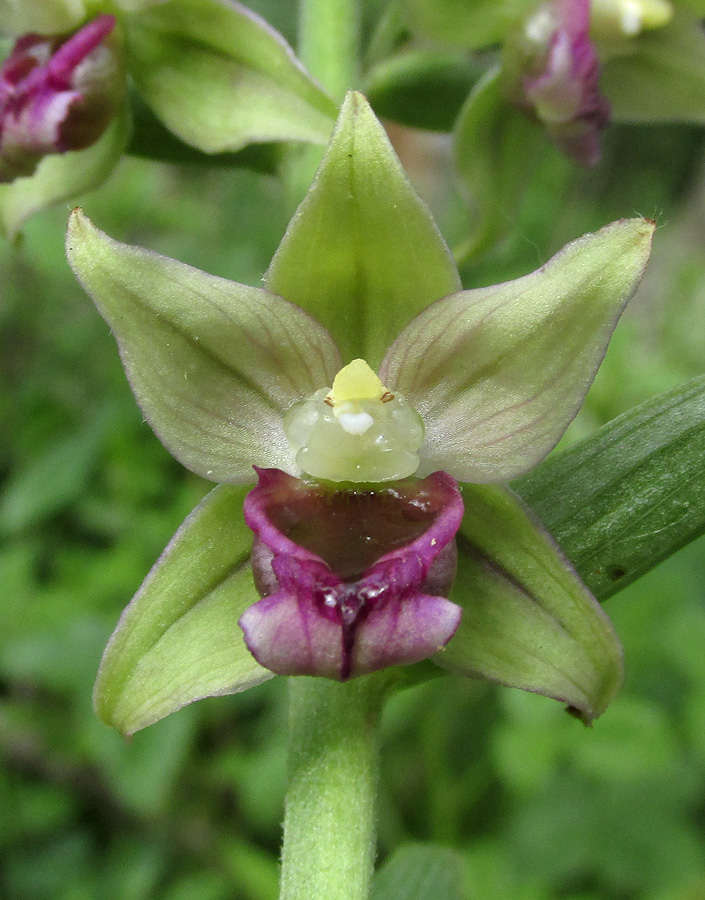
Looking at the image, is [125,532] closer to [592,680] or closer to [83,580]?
[83,580]

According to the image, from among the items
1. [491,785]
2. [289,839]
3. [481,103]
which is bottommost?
[491,785]

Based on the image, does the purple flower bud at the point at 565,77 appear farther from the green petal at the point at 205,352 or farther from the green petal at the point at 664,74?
the green petal at the point at 205,352

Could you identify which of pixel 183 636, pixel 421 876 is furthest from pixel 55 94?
pixel 421 876

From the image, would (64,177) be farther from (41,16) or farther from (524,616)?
(524,616)

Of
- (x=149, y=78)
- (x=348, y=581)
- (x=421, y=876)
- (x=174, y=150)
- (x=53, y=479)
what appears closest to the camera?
(x=348, y=581)

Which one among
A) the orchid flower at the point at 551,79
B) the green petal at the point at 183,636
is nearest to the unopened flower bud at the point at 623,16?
the orchid flower at the point at 551,79

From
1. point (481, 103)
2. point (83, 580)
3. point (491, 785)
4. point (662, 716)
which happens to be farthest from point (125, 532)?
point (481, 103)
